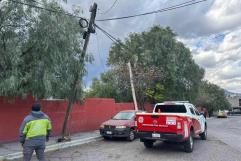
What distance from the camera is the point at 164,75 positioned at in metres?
32.5

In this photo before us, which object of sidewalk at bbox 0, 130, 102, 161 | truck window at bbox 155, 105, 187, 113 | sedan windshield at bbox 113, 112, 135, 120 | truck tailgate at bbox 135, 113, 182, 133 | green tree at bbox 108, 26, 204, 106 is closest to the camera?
sidewalk at bbox 0, 130, 102, 161

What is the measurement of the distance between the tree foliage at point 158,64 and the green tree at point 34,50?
56.2ft

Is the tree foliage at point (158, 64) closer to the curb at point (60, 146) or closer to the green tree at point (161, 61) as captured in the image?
the green tree at point (161, 61)

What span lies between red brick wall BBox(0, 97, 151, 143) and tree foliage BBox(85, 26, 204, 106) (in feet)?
19.7

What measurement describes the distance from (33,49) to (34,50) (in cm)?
7

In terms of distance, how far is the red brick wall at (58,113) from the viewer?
1373 cm

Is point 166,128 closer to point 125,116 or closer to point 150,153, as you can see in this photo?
point 150,153

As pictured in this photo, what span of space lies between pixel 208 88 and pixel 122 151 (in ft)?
242

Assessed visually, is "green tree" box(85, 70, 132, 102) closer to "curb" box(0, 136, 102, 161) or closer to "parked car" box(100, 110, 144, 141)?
"parked car" box(100, 110, 144, 141)

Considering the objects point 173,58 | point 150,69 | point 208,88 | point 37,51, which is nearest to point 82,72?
point 37,51

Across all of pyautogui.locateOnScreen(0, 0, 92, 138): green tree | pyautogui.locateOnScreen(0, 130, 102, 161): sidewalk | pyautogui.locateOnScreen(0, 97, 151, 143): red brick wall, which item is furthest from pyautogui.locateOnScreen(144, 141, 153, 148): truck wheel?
pyautogui.locateOnScreen(0, 97, 151, 143): red brick wall

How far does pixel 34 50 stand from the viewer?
1275cm

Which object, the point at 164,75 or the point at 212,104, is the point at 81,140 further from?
the point at 212,104

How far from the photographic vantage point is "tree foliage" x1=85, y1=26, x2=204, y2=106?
31219 mm
